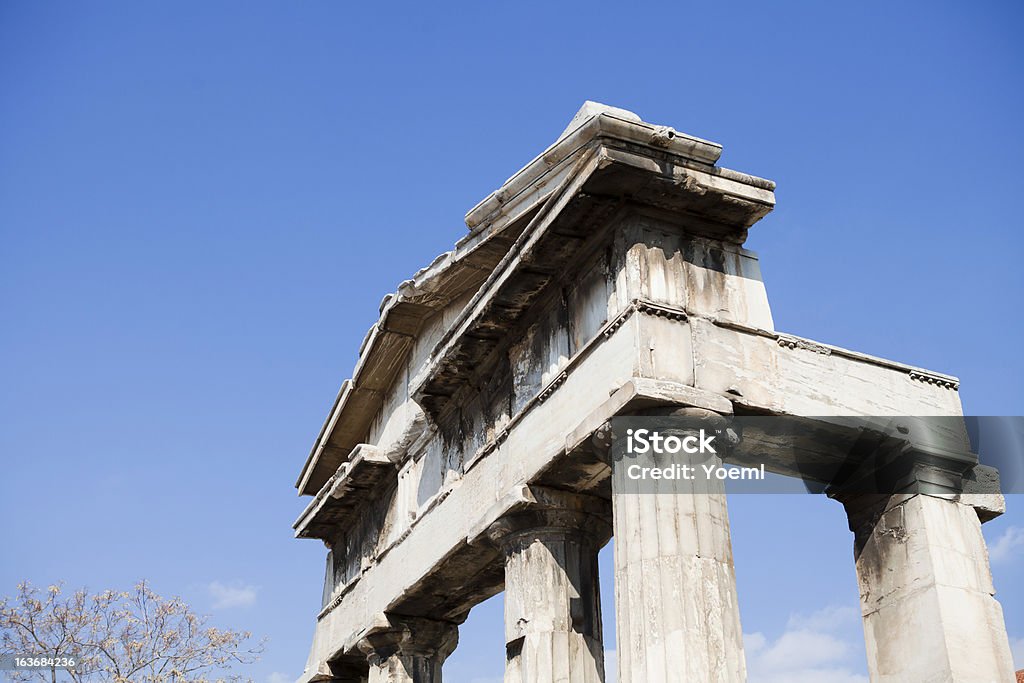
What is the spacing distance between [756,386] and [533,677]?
374 centimetres

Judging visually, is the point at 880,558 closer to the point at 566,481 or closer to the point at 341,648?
the point at 566,481

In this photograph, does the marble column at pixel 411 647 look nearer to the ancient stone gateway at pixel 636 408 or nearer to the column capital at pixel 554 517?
the ancient stone gateway at pixel 636 408

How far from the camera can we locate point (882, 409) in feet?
39.1

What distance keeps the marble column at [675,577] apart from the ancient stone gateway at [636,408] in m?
0.02

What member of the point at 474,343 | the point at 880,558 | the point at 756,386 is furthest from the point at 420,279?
the point at 880,558

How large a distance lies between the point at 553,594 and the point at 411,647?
511 centimetres

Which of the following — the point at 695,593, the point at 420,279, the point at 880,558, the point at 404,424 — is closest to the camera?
the point at 695,593

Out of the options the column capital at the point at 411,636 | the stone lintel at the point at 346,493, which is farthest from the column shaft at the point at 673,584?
the stone lintel at the point at 346,493

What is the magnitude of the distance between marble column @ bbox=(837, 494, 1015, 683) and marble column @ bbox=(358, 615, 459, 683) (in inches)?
253

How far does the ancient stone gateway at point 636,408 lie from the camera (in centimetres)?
1006

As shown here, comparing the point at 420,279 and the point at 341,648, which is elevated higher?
the point at 420,279

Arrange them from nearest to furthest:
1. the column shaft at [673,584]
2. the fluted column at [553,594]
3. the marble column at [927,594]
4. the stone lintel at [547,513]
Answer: the column shaft at [673,584], the marble column at [927,594], the fluted column at [553,594], the stone lintel at [547,513]

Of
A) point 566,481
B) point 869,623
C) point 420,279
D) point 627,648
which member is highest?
point 420,279

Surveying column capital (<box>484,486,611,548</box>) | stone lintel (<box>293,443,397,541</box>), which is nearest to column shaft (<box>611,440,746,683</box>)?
column capital (<box>484,486,611,548</box>)
